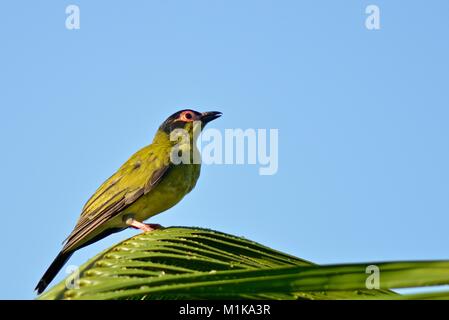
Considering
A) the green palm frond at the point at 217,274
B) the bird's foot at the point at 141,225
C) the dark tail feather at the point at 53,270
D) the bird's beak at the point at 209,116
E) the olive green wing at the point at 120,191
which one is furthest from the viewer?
the bird's beak at the point at 209,116

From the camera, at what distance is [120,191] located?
6203 mm

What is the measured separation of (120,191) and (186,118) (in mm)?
1879

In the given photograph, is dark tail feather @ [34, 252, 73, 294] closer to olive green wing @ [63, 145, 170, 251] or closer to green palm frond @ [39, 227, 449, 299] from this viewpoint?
olive green wing @ [63, 145, 170, 251]

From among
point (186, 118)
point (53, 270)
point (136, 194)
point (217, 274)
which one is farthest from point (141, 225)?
point (217, 274)

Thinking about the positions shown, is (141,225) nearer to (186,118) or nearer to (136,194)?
(136,194)

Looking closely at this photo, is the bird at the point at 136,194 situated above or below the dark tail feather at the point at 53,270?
above

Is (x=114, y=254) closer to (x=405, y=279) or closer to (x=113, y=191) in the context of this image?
(x=405, y=279)

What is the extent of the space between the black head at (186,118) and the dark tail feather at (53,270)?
102 inches

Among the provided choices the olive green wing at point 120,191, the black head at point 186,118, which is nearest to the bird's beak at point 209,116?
the black head at point 186,118

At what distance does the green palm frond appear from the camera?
4.94 feet

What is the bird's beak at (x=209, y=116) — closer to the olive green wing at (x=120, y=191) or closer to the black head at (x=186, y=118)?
the black head at (x=186, y=118)

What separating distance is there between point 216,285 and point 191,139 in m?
5.81

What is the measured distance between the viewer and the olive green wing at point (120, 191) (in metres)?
5.73

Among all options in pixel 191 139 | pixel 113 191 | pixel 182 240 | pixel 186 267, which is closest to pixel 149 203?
pixel 113 191
